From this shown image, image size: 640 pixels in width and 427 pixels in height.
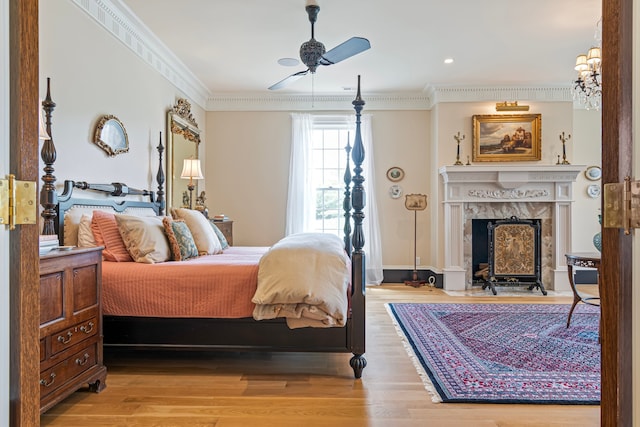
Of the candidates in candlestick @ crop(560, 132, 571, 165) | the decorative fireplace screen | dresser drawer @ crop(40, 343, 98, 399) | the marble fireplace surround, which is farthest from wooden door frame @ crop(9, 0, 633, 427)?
candlestick @ crop(560, 132, 571, 165)

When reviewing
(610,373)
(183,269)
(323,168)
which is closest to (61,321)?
(183,269)

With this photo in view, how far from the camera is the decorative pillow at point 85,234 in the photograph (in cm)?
286

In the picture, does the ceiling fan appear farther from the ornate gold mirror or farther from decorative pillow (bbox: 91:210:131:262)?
the ornate gold mirror

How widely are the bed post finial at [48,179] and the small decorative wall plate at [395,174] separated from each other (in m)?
4.56

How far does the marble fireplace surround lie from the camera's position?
5.62 metres

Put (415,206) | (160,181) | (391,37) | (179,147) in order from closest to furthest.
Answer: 1. (391,37)
2. (160,181)
3. (179,147)
4. (415,206)

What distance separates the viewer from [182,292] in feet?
8.66

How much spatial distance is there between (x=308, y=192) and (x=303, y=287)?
385 centimetres

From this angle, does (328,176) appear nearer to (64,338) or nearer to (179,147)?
(179,147)

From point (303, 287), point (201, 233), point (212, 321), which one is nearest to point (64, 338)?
point (212, 321)

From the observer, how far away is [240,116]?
6324mm

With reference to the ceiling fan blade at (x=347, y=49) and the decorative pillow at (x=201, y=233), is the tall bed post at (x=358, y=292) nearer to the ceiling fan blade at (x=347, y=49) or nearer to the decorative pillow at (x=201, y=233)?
the ceiling fan blade at (x=347, y=49)

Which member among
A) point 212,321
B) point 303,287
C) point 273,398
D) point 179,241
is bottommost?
point 273,398

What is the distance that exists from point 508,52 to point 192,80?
3.95 m
